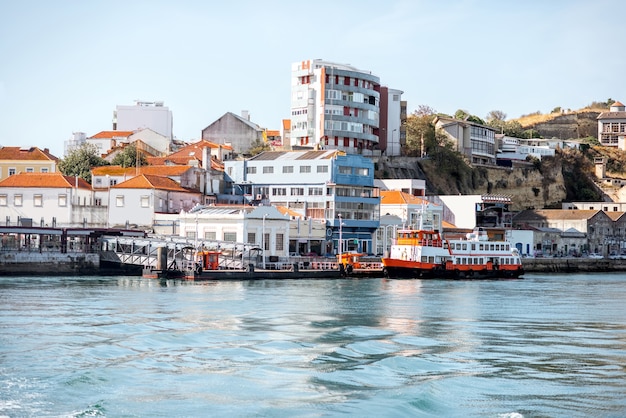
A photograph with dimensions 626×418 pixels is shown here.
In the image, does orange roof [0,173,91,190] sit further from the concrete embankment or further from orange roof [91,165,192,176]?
the concrete embankment

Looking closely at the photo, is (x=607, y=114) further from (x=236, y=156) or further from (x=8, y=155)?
(x=8, y=155)

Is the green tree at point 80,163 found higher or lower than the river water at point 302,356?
higher

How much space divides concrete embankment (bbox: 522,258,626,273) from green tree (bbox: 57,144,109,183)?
41186 millimetres

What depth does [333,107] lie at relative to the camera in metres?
101

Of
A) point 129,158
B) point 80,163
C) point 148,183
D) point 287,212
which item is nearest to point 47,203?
point 148,183

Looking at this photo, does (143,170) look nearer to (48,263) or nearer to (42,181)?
(42,181)

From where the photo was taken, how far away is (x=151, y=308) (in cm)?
4578

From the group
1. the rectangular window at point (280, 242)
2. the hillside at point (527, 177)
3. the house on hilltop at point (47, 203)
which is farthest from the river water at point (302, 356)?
the hillside at point (527, 177)

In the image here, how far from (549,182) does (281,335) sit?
95.3 metres

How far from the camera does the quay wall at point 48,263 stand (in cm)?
6881

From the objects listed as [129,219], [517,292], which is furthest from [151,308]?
[129,219]

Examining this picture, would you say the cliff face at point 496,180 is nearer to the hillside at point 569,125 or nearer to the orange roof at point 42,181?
the hillside at point 569,125

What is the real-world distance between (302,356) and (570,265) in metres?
72.1

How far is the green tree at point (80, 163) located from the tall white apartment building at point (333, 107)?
64.4 feet
